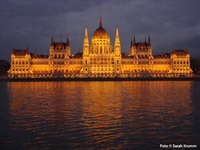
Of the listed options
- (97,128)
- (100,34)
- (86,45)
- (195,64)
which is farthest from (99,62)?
(97,128)

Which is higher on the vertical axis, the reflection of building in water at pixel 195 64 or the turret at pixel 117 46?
the turret at pixel 117 46

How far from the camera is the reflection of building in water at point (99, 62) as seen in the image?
12234 centimetres

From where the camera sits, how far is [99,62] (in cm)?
12381

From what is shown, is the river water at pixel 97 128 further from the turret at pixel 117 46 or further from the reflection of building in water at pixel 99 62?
the turret at pixel 117 46

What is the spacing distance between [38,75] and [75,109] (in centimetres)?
9602

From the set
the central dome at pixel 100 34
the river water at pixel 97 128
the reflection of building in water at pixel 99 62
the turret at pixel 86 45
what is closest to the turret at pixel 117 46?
the reflection of building in water at pixel 99 62

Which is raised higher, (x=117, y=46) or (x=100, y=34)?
(x=100, y=34)

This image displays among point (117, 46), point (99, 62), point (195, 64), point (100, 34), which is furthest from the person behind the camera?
point (195, 64)

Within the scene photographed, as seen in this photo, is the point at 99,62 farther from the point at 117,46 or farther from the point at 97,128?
the point at 97,128

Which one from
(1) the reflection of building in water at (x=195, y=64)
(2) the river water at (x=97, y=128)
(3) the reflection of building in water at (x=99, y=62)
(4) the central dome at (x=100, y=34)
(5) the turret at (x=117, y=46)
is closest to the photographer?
(2) the river water at (x=97, y=128)

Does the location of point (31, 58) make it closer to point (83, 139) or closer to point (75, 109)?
point (75, 109)

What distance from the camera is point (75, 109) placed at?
2727 cm

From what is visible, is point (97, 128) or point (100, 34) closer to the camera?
point (97, 128)

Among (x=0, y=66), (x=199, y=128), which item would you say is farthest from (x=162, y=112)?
(x=0, y=66)
